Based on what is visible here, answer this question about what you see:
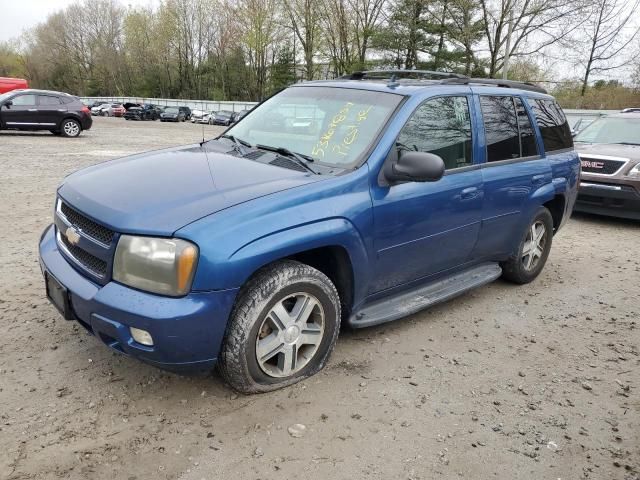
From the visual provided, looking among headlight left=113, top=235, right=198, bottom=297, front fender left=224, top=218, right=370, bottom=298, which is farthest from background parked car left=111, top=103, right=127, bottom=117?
headlight left=113, top=235, right=198, bottom=297

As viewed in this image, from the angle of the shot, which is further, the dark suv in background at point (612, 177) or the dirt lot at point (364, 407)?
the dark suv in background at point (612, 177)

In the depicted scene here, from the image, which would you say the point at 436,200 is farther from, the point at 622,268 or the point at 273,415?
the point at 622,268

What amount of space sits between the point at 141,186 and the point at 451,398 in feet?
7.20

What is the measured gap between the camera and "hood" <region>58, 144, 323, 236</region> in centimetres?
259

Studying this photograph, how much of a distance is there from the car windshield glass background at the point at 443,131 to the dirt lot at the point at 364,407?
133cm

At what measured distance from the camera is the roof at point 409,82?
147 inches

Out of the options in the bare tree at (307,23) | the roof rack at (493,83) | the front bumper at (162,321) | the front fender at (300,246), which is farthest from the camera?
the bare tree at (307,23)

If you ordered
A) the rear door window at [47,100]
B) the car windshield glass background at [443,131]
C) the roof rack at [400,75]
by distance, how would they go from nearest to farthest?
1. the car windshield glass background at [443,131]
2. the roof rack at [400,75]
3. the rear door window at [47,100]

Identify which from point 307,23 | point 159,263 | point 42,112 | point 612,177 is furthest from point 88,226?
point 307,23

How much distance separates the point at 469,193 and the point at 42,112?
17.7 meters

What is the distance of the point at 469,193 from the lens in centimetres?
384

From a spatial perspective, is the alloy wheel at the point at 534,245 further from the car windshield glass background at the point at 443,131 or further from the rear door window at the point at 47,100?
the rear door window at the point at 47,100

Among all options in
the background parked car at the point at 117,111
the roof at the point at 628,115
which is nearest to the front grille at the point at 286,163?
the roof at the point at 628,115

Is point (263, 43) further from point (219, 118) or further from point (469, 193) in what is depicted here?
point (469, 193)
